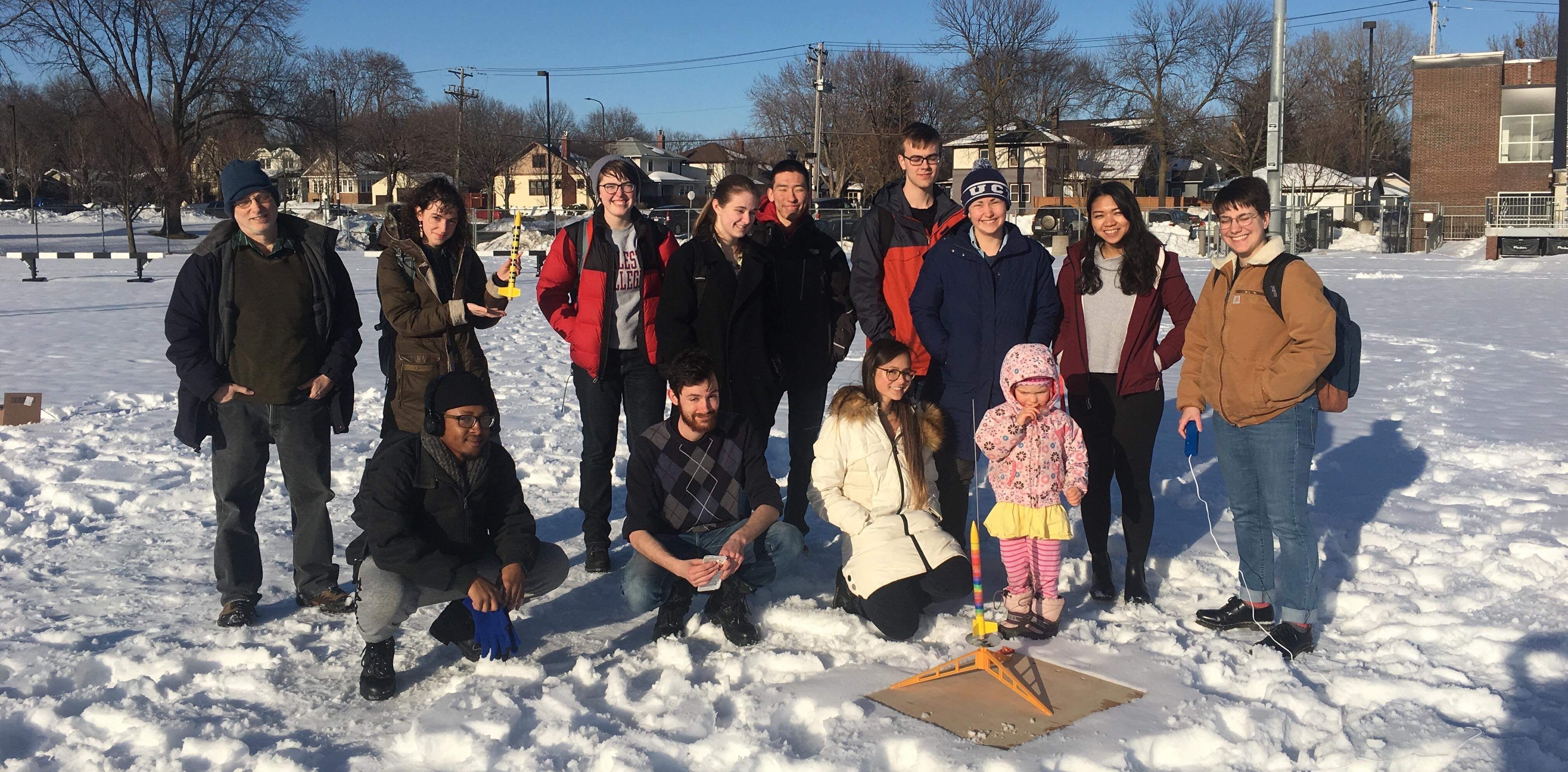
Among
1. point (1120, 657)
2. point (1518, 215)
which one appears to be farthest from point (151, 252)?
point (1518, 215)

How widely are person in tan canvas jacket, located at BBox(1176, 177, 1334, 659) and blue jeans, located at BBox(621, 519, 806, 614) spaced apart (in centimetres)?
162

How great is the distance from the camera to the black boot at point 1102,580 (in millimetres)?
4773

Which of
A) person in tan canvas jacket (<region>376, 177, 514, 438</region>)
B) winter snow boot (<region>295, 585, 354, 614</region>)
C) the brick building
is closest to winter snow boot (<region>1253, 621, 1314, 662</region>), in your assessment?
person in tan canvas jacket (<region>376, 177, 514, 438</region>)

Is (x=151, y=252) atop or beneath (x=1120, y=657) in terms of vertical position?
atop

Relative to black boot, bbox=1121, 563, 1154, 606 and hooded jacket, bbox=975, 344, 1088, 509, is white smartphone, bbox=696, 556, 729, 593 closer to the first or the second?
hooded jacket, bbox=975, 344, 1088, 509

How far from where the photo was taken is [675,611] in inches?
171

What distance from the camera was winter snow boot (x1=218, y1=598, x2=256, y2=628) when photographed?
437 centimetres

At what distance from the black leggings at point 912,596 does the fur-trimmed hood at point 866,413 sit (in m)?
0.51

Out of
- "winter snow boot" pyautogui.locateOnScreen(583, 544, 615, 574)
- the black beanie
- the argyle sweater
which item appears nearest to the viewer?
the black beanie

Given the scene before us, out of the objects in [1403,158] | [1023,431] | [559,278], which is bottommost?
[1023,431]

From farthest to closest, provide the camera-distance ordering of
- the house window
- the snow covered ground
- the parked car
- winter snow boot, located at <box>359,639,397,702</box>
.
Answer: the house window → the parked car → winter snow boot, located at <box>359,639,397,702</box> → the snow covered ground

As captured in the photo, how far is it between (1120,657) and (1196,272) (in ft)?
72.3

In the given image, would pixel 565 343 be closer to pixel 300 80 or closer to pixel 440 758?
pixel 440 758

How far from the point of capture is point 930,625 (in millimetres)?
4484
